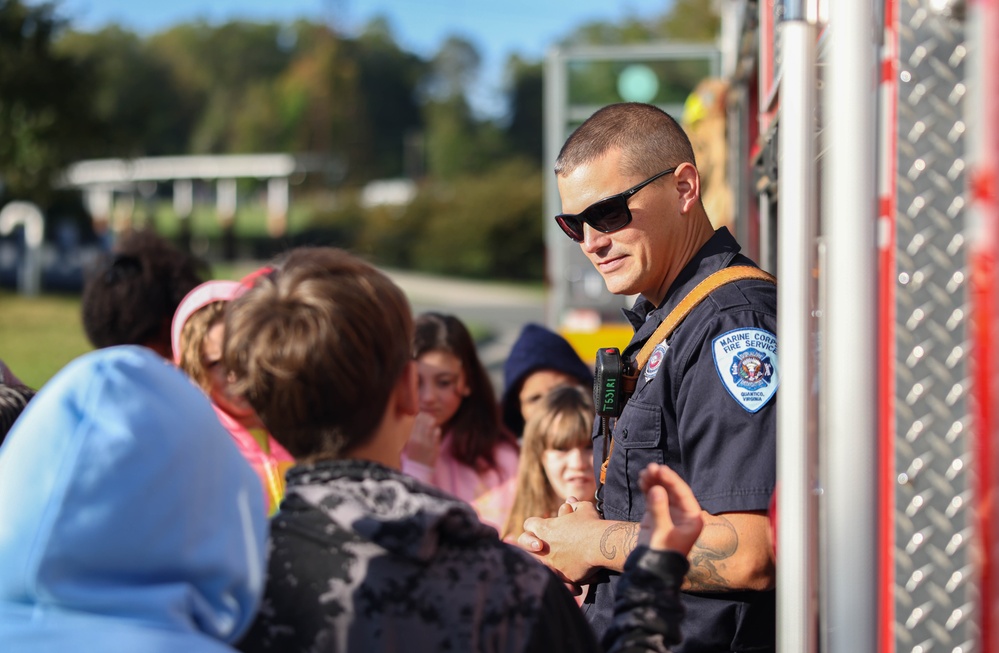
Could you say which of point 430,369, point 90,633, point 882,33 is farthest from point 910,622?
point 430,369

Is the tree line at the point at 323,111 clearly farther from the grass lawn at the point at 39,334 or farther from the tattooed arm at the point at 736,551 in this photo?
the tattooed arm at the point at 736,551

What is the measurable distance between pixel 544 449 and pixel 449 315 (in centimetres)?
72

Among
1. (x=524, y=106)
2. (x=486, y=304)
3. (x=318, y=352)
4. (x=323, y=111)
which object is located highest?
(x=524, y=106)

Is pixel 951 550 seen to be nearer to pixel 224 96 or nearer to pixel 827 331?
pixel 827 331

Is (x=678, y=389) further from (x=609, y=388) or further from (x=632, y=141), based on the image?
(x=632, y=141)

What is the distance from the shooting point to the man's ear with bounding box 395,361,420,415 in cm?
164

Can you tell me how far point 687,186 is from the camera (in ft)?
8.05

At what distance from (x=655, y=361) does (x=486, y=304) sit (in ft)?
96.3

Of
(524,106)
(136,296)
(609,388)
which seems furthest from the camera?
(524,106)

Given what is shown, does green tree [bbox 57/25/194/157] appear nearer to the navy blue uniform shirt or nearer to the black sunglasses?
the black sunglasses

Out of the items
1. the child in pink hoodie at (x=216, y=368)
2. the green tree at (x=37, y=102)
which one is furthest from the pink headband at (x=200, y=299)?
the green tree at (x=37, y=102)

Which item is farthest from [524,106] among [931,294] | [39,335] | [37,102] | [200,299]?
[931,294]

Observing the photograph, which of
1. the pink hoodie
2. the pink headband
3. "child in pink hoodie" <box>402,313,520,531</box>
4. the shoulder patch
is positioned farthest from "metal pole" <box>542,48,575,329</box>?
the shoulder patch

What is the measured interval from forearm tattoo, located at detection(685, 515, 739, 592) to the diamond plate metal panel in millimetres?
474
